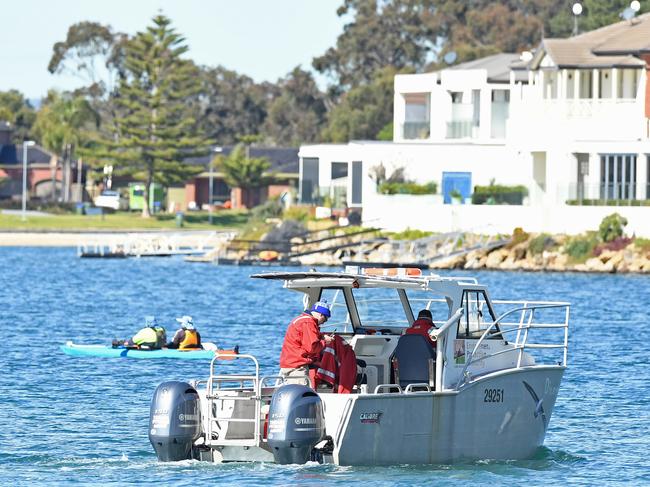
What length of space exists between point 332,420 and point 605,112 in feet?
180

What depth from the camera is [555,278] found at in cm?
6681

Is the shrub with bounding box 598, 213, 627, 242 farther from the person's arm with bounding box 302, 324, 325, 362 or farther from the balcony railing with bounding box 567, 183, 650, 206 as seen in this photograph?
the person's arm with bounding box 302, 324, 325, 362

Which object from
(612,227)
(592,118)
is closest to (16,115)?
(592,118)

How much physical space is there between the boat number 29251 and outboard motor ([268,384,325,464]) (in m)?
3.02

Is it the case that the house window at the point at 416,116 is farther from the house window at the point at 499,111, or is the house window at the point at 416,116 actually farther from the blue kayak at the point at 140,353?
the blue kayak at the point at 140,353

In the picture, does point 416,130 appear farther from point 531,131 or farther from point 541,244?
point 541,244

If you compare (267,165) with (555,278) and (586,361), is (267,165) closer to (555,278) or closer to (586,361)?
(555,278)

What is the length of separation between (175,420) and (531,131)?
56.9m

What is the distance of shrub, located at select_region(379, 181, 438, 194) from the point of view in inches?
3110

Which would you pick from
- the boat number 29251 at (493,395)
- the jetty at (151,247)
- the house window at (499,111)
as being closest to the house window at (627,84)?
the house window at (499,111)

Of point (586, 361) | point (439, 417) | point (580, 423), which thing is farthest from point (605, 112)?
point (439, 417)

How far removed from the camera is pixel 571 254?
70.3m

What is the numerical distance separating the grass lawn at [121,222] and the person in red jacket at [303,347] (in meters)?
86.9

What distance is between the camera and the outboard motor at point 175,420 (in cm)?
2194
